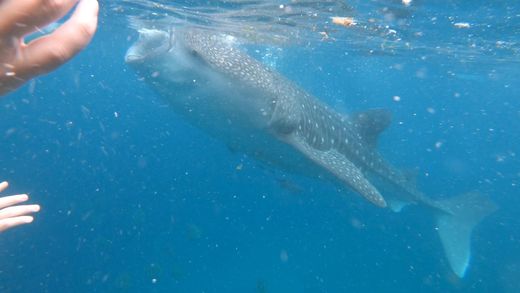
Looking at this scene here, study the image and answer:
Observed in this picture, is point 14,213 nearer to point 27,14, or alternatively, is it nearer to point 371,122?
point 27,14

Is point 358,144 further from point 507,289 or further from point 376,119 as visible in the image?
point 507,289

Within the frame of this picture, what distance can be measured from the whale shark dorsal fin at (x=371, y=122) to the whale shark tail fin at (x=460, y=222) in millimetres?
4679

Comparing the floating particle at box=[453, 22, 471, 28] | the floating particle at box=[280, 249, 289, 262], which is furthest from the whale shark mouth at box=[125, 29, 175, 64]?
the floating particle at box=[280, 249, 289, 262]

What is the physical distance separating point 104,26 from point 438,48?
21.3m

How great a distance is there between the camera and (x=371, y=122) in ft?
34.8

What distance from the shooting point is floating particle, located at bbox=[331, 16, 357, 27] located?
16.5m

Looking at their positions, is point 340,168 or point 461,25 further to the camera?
point 461,25

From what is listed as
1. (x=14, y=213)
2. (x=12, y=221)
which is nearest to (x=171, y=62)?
(x=14, y=213)

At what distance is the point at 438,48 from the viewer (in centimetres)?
2238

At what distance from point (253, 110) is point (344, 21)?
1065 cm

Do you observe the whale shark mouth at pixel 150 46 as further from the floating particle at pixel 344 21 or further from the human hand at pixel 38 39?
the floating particle at pixel 344 21

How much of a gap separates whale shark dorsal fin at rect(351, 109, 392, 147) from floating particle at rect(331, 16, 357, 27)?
7213 millimetres

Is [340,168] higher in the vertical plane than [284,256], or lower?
higher

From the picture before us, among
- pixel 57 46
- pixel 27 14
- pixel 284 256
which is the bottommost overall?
pixel 284 256
